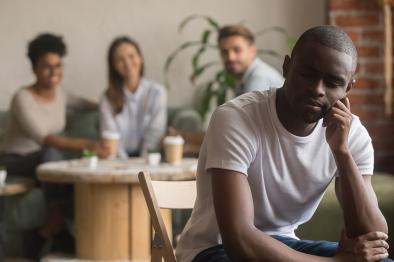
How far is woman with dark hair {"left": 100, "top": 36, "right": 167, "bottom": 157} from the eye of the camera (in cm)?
445

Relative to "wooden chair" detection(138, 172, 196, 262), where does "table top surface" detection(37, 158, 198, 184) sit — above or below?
below

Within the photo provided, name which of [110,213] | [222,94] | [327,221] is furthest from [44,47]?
[327,221]

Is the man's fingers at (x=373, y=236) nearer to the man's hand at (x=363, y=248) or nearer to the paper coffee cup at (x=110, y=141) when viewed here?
the man's hand at (x=363, y=248)

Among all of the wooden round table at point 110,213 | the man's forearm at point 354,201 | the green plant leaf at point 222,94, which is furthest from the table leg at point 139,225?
the man's forearm at point 354,201

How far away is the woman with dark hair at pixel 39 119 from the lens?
448 cm

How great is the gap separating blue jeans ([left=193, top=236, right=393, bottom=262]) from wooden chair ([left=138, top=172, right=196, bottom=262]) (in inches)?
3.7

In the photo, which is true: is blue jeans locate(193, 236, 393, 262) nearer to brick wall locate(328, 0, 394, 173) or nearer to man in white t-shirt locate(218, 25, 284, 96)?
man in white t-shirt locate(218, 25, 284, 96)

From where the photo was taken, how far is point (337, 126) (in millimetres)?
1895

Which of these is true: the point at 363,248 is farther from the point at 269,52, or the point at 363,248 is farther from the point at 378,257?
the point at 269,52

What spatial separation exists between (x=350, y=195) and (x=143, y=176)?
489 millimetres

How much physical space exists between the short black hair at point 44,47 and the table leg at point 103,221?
1.27 metres

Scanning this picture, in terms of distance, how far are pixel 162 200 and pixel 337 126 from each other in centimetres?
52

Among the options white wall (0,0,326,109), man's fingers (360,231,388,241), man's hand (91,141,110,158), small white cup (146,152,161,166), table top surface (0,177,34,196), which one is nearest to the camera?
man's fingers (360,231,388,241)

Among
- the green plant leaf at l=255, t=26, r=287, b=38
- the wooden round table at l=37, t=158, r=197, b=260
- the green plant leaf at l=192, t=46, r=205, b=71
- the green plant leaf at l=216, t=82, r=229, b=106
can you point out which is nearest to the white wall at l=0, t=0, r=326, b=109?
the green plant leaf at l=255, t=26, r=287, b=38
